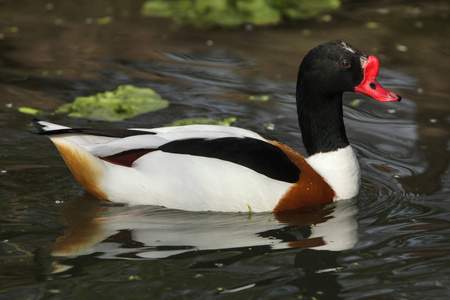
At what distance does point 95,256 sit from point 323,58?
88.0 inches

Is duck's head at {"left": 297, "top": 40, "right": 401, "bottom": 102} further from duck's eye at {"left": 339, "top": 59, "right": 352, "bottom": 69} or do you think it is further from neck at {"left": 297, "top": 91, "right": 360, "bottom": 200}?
neck at {"left": 297, "top": 91, "right": 360, "bottom": 200}

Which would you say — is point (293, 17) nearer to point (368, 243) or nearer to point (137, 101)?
point (137, 101)

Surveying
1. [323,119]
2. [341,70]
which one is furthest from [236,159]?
[341,70]

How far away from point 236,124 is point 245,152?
74.2 inches

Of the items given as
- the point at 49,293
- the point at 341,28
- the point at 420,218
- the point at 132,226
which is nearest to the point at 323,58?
the point at 420,218

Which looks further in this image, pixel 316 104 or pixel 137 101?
pixel 137 101

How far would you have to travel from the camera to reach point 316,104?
5.82m

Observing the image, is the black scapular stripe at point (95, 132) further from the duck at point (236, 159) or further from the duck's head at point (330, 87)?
the duck's head at point (330, 87)

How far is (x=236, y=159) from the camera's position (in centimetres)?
544

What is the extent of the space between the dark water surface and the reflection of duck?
0.01 meters

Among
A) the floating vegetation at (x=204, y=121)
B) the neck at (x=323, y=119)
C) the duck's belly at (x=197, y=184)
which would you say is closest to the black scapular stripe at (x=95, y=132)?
the duck's belly at (x=197, y=184)

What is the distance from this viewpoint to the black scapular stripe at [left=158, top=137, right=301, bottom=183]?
5441mm

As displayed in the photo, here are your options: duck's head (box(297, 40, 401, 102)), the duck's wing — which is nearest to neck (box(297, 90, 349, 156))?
duck's head (box(297, 40, 401, 102))

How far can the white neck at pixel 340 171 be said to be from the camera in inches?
227
